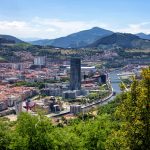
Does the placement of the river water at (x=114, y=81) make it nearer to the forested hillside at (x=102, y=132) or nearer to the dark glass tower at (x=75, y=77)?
the dark glass tower at (x=75, y=77)

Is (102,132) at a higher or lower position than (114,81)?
higher

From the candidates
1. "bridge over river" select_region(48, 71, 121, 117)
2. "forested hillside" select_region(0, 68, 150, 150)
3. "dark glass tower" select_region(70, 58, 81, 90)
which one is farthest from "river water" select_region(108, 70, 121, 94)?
"forested hillside" select_region(0, 68, 150, 150)

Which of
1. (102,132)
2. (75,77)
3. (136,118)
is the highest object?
(136,118)

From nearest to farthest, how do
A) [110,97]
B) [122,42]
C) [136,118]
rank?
[136,118] → [110,97] → [122,42]

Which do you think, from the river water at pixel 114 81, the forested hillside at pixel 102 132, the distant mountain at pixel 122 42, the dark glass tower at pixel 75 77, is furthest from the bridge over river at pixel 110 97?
the distant mountain at pixel 122 42

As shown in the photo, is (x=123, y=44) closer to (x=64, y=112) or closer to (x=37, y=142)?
(x=64, y=112)

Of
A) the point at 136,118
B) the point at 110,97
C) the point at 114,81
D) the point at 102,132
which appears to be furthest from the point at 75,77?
the point at 136,118

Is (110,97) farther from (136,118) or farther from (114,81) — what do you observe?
(136,118)

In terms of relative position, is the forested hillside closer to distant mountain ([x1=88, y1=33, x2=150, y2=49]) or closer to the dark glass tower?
the dark glass tower

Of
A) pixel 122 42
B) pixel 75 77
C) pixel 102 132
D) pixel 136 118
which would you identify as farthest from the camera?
pixel 122 42
